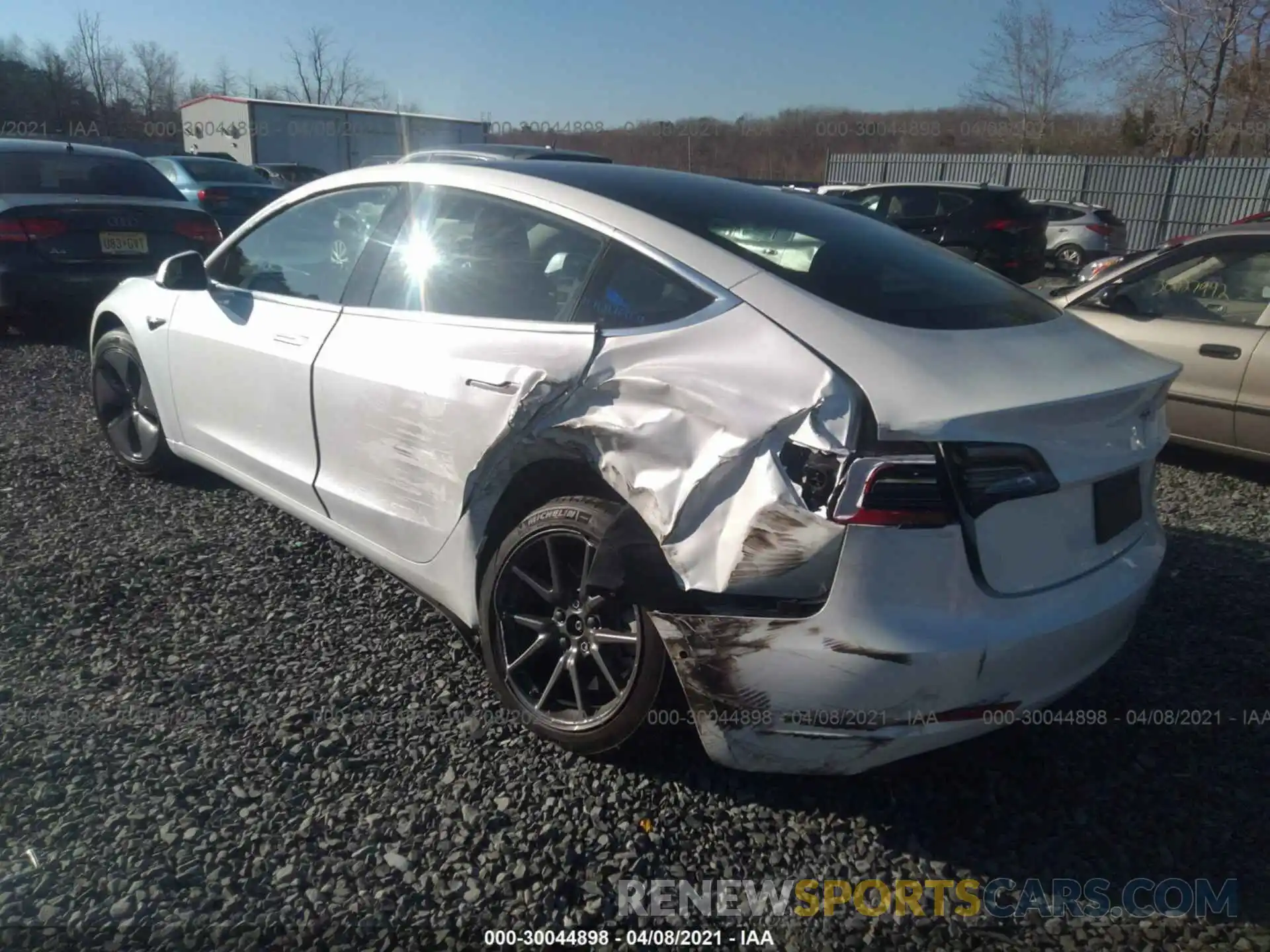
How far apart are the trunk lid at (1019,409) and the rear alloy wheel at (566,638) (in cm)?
72

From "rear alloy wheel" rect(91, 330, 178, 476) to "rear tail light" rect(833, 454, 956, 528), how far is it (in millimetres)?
3612

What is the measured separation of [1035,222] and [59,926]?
47.7 feet

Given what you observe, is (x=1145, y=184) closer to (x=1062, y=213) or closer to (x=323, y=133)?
(x=1062, y=213)

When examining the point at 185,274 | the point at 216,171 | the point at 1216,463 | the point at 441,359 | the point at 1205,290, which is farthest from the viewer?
the point at 216,171

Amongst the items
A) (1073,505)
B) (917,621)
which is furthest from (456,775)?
(1073,505)

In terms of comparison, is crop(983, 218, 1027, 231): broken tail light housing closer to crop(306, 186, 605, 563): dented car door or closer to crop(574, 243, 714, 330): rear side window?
crop(306, 186, 605, 563): dented car door

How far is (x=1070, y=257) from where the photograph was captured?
18203 millimetres

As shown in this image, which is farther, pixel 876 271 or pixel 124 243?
pixel 124 243

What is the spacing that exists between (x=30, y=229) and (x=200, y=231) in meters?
1.21

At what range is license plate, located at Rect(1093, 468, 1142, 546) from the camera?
2.31 metres

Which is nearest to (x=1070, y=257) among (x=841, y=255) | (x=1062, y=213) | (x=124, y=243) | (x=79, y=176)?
(x=1062, y=213)

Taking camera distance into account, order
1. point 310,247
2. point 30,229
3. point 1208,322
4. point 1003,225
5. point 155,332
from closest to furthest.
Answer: point 310,247 → point 155,332 → point 1208,322 → point 30,229 → point 1003,225

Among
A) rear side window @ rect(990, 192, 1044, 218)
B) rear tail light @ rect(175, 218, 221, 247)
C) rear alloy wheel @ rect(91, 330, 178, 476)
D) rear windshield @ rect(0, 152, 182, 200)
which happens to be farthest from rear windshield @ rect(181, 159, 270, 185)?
rear side window @ rect(990, 192, 1044, 218)

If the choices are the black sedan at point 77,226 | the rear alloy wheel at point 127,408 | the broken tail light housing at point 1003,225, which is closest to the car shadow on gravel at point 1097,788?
the rear alloy wheel at point 127,408
